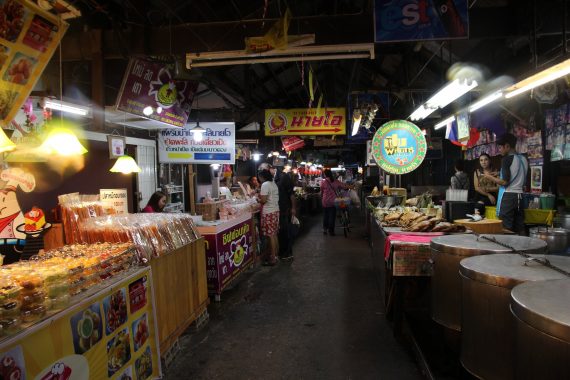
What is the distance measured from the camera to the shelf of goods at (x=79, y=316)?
7.54 ft

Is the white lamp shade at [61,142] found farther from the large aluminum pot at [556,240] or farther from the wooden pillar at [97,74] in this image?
the large aluminum pot at [556,240]

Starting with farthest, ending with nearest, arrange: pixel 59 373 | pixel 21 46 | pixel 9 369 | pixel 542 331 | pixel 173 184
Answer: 1. pixel 173 184
2. pixel 21 46
3. pixel 59 373
4. pixel 9 369
5. pixel 542 331

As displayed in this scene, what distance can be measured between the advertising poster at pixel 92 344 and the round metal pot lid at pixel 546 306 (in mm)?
2843

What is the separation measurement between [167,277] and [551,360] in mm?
3909

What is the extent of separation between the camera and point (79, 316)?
2738 millimetres

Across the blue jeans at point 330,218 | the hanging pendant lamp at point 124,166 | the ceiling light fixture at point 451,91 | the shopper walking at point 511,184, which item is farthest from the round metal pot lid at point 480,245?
the blue jeans at point 330,218

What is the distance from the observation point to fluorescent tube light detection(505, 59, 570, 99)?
12.9ft

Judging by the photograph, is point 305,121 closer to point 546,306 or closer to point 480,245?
point 480,245

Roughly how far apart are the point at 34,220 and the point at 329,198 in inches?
374

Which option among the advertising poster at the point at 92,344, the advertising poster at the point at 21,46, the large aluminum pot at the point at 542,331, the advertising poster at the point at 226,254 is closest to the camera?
the large aluminum pot at the point at 542,331

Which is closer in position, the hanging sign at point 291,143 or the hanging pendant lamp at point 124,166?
the hanging pendant lamp at point 124,166

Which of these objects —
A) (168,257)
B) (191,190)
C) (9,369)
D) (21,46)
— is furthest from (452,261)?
(191,190)

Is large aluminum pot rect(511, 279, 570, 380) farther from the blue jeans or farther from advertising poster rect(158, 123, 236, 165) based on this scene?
the blue jeans

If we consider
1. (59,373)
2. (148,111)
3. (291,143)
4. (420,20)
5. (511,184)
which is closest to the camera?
(59,373)
